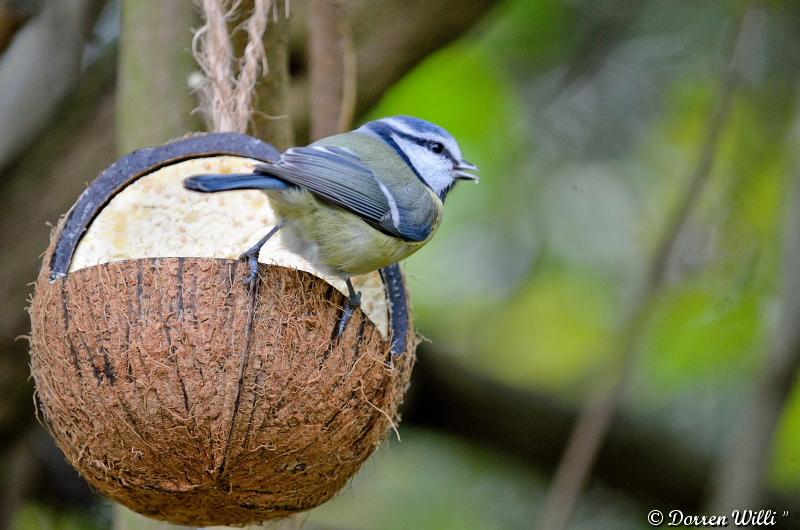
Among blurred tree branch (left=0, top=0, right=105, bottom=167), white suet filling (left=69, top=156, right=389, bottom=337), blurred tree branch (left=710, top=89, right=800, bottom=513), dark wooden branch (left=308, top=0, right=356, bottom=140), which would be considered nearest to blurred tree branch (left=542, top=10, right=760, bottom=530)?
blurred tree branch (left=710, top=89, right=800, bottom=513)

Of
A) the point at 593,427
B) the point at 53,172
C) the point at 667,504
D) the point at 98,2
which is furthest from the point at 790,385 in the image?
the point at 98,2

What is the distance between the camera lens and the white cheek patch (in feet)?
7.97

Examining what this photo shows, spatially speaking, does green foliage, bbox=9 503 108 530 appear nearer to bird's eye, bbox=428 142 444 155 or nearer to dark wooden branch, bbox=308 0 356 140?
dark wooden branch, bbox=308 0 356 140

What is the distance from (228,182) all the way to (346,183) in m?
0.34

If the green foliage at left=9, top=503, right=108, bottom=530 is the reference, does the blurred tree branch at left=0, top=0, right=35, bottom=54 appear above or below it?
above

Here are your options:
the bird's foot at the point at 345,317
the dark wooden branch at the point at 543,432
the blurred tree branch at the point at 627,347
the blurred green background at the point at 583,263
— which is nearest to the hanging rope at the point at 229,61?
the bird's foot at the point at 345,317

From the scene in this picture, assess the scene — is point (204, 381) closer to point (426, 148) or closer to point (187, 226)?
point (187, 226)

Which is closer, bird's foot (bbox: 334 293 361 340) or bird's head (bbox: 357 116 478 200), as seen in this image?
bird's foot (bbox: 334 293 361 340)

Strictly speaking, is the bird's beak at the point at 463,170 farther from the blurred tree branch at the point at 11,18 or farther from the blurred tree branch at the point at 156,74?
the blurred tree branch at the point at 11,18

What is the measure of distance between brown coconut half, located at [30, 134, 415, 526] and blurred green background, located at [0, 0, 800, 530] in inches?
69.8

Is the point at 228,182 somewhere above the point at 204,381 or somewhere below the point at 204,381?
above

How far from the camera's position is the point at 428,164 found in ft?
8.05

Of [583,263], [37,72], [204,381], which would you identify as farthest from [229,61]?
[583,263]

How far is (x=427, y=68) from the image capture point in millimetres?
4352
